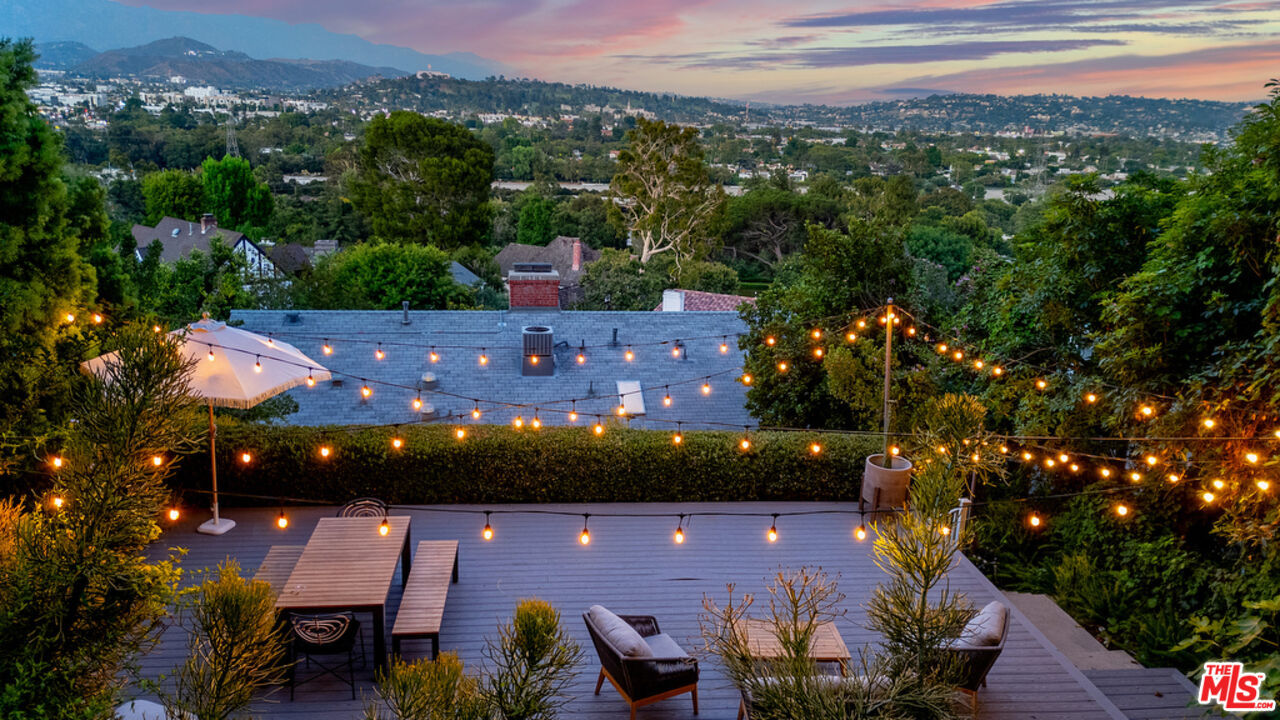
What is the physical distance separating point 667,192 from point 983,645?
27.6 metres

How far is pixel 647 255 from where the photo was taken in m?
32.1

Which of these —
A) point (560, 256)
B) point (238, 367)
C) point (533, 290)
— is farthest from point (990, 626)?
point (560, 256)

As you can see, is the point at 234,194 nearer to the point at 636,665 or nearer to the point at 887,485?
the point at 887,485

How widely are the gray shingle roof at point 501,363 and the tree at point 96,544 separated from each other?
9250 millimetres

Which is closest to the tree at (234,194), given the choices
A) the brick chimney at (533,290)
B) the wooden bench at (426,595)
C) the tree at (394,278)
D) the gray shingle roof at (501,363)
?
the tree at (394,278)

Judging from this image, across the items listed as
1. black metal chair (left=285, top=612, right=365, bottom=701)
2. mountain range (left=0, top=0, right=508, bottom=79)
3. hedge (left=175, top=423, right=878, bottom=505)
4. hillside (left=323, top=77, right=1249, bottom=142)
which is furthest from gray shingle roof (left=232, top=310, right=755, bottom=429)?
mountain range (left=0, top=0, right=508, bottom=79)

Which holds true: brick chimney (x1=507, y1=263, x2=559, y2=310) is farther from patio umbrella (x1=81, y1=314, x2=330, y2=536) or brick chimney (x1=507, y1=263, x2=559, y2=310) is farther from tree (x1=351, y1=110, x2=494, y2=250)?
tree (x1=351, y1=110, x2=494, y2=250)

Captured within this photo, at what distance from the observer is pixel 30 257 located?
22.0 ft

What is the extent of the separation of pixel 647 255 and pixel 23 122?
26267 millimetres

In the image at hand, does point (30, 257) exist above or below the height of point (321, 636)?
above

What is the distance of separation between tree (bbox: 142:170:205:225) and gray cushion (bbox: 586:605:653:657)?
42.2 meters

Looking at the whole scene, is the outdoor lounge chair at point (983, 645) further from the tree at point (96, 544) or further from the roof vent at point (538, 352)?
the roof vent at point (538, 352)

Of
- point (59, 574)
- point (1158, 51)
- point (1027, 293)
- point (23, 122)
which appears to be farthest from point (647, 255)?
point (59, 574)

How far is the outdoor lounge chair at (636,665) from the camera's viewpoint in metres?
4.75
